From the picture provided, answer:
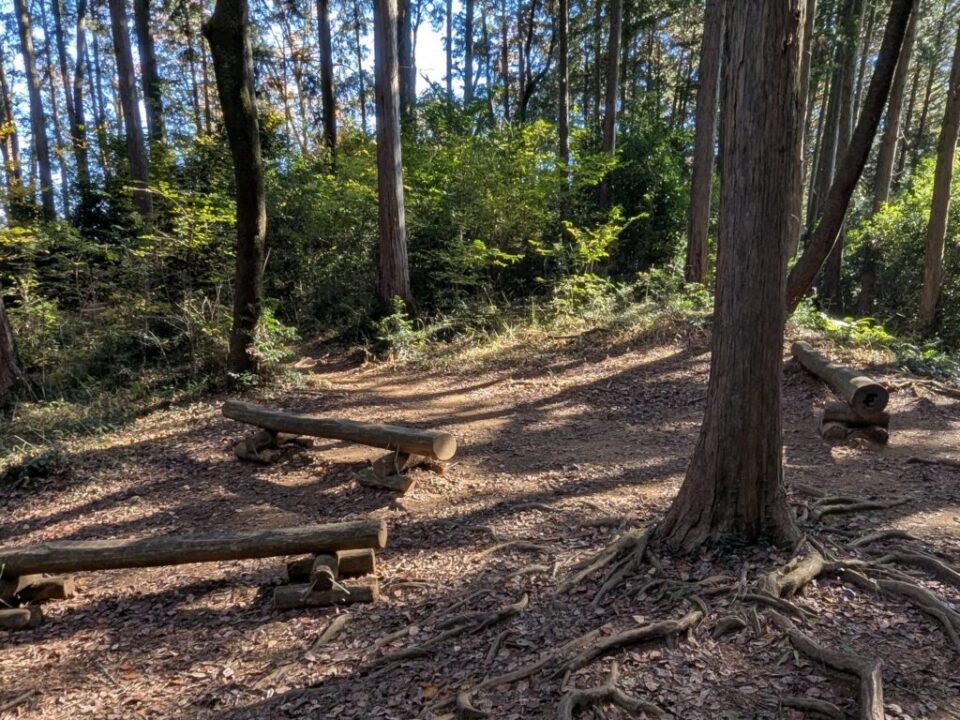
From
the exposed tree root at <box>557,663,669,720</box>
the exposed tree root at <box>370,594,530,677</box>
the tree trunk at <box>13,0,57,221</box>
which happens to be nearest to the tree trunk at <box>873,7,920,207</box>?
the exposed tree root at <box>370,594,530,677</box>

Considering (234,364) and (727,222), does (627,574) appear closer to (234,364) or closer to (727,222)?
(727,222)

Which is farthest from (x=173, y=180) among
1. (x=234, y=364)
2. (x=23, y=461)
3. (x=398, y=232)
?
(x=23, y=461)

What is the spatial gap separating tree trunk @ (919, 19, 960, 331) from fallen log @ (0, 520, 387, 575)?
46.7 feet

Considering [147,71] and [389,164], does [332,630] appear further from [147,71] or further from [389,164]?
[147,71]

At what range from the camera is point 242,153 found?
887cm

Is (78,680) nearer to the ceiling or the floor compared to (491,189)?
nearer to the floor

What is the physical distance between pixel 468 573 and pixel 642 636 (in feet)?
5.79

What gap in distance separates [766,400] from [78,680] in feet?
15.9

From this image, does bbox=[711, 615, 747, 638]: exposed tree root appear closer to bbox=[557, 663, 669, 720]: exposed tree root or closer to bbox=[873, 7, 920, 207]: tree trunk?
bbox=[557, 663, 669, 720]: exposed tree root

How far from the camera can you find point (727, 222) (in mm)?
3590

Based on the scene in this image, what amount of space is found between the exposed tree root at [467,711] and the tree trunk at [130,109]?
54.1 ft

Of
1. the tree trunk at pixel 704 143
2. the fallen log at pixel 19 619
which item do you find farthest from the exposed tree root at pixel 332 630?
the tree trunk at pixel 704 143

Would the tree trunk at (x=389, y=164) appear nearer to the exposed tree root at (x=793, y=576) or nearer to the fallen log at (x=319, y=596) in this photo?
the fallen log at (x=319, y=596)

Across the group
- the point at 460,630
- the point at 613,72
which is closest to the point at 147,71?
the point at 613,72
